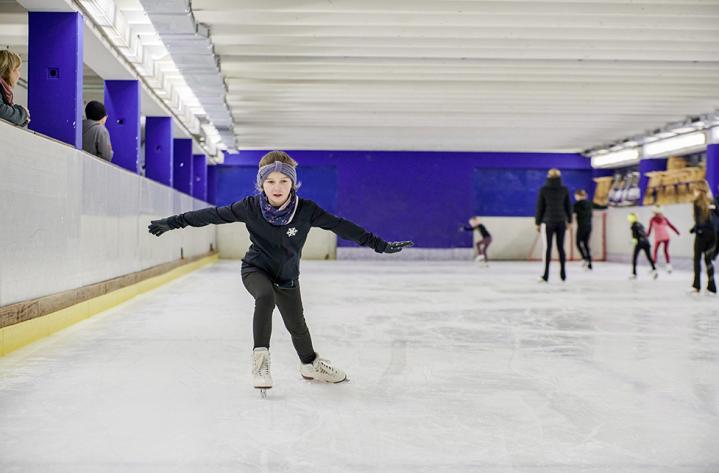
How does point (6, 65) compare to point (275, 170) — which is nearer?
point (275, 170)

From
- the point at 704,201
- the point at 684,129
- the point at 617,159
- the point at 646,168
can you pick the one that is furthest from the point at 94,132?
the point at 617,159

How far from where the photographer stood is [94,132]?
6969 millimetres

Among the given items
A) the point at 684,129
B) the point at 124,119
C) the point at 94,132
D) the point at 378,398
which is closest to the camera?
the point at 378,398

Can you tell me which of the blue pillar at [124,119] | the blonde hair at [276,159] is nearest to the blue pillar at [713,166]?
the blue pillar at [124,119]

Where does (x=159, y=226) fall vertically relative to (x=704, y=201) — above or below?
below

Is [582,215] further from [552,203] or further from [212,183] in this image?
[212,183]

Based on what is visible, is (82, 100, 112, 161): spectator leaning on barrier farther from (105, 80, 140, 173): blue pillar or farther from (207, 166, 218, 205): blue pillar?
(207, 166, 218, 205): blue pillar

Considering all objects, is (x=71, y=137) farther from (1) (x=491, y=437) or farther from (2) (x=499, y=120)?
(2) (x=499, y=120)

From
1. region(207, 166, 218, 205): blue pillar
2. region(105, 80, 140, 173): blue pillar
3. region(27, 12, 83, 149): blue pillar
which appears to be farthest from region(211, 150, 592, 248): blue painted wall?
region(27, 12, 83, 149): blue pillar

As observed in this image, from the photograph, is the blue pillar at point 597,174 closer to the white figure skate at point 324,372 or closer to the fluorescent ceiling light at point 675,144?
the fluorescent ceiling light at point 675,144

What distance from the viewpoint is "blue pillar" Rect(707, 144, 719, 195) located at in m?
14.6

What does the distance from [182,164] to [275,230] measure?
1345 cm

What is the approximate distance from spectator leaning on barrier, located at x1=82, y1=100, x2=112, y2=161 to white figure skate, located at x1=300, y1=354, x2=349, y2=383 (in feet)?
15.2

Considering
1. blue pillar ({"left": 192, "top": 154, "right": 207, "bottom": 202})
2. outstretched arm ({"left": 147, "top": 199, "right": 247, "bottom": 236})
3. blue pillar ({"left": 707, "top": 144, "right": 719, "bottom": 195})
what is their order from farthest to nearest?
blue pillar ({"left": 192, "top": 154, "right": 207, "bottom": 202}) → blue pillar ({"left": 707, "top": 144, "right": 719, "bottom": 195}) → outstretched arm ({"left": 147, "top": 199, "right": 247, "bottom": 236})
